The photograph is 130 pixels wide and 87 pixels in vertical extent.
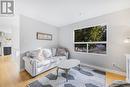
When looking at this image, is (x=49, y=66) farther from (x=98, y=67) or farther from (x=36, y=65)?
(x=98, y=67)

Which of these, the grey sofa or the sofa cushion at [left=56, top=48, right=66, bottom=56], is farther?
the sofa cushion at [left=56, top=48, right=66, bottom=56]

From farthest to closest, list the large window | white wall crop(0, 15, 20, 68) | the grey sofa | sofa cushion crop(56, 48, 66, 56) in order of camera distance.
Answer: sofa cushion crop(56, 48, 66, 56)
white wall crop(0, 15, 20, 68)
the large window
the grey sofa

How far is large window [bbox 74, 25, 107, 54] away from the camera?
13.0ft

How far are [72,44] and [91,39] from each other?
1.06 meters

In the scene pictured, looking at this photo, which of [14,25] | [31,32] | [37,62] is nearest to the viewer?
[37,62]

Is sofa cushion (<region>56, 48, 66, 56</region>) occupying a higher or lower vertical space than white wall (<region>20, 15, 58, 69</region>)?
lower

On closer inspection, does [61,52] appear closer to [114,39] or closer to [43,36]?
[43,36]

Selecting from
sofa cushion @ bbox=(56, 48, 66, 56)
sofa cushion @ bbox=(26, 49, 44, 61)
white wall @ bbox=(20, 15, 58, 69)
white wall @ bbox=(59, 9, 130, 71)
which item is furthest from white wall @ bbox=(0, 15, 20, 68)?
white wall @ bbox=(59, 9, 130, 71)

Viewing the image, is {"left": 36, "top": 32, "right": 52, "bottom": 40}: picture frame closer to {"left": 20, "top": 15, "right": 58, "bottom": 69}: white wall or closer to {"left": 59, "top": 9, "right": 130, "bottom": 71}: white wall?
{"left": 20, "top": 15, "right": 58, "bottom": 69}: white wall

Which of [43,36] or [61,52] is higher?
[43,36]

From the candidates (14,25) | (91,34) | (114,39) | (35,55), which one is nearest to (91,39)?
(91,34)

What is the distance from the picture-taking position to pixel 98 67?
4.05m

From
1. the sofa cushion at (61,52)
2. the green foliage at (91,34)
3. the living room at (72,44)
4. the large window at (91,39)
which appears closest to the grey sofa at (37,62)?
the living room at (72,44)

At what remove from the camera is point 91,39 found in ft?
14.4
